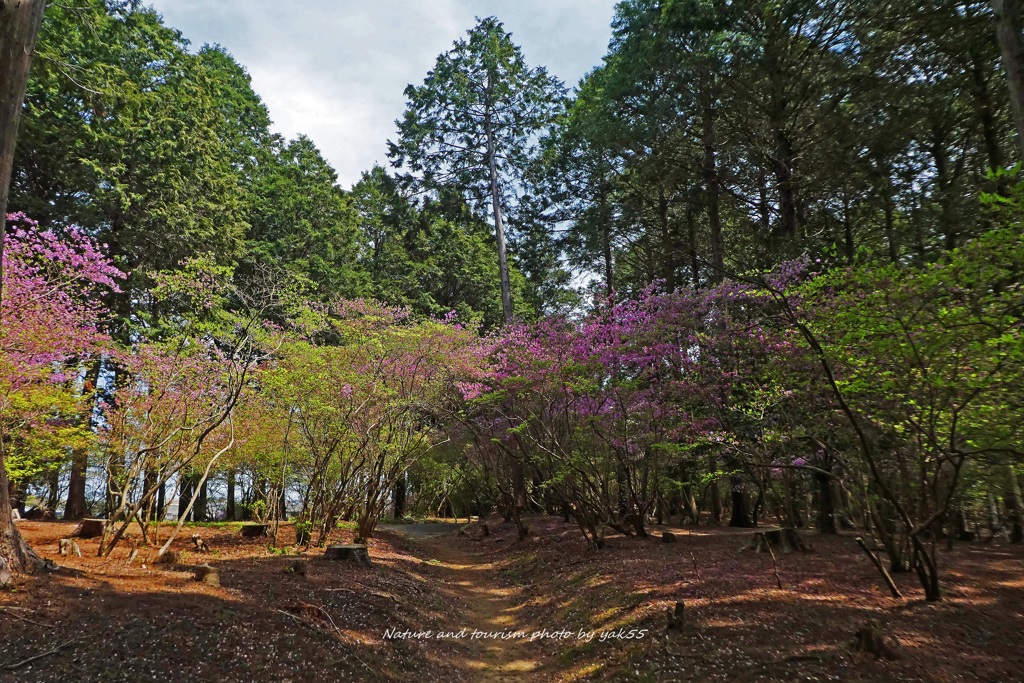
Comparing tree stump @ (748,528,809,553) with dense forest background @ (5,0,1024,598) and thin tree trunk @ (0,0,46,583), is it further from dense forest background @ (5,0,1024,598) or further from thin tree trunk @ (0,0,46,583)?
thin tree trunk @ (0,0,46,583)

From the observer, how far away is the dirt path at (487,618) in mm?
7105

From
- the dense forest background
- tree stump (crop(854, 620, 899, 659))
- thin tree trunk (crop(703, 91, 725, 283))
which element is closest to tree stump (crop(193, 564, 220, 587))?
the dense forest background

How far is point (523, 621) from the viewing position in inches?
372

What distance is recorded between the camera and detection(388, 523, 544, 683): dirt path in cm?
711

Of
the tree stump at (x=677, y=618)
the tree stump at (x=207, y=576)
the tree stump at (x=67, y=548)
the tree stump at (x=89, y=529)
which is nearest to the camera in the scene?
the tree stump at (x=677, y=618)

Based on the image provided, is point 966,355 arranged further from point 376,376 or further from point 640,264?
point 640,264

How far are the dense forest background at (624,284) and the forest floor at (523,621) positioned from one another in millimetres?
1158

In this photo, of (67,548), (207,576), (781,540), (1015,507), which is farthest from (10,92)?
(1015,507)

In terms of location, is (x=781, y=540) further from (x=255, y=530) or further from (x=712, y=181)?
(x=255, y=530)

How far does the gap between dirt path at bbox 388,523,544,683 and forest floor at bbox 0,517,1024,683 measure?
0.05 meters

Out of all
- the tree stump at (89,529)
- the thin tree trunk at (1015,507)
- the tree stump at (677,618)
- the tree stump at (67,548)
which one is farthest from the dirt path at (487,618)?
the thin tree trunk at (1015,507)

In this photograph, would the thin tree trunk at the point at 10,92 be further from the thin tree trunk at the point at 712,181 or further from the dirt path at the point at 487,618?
the thin tree trunk at the point at 712,181

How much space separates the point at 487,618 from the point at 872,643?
6506 millimetres

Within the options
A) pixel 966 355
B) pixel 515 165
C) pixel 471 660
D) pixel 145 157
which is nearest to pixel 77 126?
pixel 145 157
